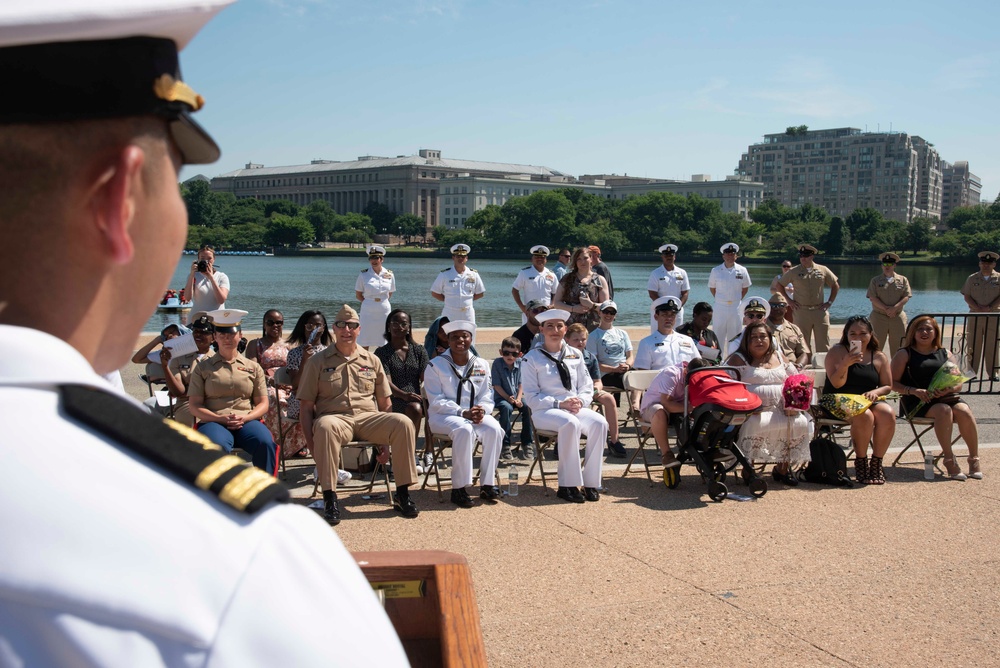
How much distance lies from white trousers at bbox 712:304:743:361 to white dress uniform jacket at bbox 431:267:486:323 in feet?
12.7

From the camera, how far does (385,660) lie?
2.28 ft

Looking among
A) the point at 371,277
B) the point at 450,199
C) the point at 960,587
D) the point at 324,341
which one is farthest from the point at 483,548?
the point at 450,199

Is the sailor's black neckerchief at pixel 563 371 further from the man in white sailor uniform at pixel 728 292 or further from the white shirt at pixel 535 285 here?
the man in white sailor uniform at pixel 728 292

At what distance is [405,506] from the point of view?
7180 millimetres

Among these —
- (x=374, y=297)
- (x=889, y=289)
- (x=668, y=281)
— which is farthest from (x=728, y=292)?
(x=374, y=297)

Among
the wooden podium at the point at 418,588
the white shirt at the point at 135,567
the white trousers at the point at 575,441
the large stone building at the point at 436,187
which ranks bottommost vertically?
the white trousers at the point at 575,441

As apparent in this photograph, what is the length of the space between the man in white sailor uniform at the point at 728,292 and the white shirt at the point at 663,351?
4082mm

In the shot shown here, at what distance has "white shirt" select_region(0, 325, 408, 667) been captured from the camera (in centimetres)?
64

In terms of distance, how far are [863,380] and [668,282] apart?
5109 mm

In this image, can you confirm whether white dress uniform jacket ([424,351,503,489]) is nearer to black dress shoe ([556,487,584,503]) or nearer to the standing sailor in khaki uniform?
black dress shoe ([556,487,584,503])

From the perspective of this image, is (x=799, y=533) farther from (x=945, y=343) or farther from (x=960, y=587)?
(x=945, y=343)

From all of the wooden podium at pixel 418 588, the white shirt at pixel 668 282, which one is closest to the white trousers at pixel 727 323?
the white shirt at pixel 668 282

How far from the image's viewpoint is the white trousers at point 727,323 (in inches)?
563

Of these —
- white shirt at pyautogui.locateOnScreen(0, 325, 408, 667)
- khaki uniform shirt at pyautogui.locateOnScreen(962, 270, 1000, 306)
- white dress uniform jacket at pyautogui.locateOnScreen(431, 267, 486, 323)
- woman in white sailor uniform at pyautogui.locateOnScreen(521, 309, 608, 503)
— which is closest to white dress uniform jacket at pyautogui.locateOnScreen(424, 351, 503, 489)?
woman in white sailor uniform at pyautogui.locateOnScreen(521, 309, 608, 503)
